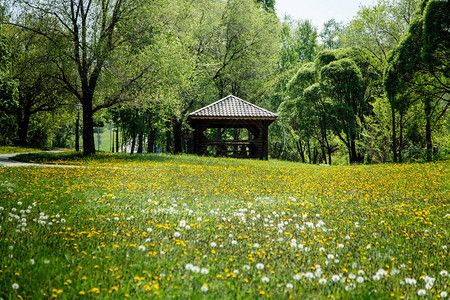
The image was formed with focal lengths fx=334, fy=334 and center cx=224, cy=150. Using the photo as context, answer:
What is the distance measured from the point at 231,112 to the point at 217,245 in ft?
74.5

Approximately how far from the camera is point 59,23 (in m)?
21.2

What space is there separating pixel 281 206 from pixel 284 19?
2129 inches

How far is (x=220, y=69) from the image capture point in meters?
36.7

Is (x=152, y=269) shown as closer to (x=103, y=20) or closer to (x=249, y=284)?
(x=249, y=284)

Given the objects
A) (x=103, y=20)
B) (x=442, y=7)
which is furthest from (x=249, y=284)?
(x=103, y=20)

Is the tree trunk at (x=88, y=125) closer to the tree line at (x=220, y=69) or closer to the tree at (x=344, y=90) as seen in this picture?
the tree line at (x=220, y=69)

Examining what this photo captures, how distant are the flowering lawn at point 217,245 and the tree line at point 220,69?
13565 mm

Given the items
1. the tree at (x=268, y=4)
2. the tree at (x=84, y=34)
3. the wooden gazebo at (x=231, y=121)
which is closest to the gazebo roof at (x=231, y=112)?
the wooden gazebo at (x=231, y=121)

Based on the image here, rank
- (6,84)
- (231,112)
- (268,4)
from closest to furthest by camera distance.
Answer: (6,84)
(231,112)
(268,4)

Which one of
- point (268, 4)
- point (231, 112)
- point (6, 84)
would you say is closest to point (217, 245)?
point (6, 84)

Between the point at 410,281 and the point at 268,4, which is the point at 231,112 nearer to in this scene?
the point at 410,281

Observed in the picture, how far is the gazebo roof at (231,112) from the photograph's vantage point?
26.4m

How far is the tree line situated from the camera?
66.3 ft

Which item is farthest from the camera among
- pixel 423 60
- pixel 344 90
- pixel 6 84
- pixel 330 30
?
pixel 330 30
